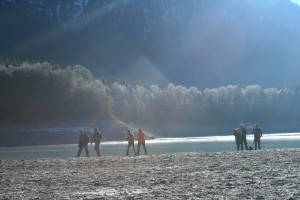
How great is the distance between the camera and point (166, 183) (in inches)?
605

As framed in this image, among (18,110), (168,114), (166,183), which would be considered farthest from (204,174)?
(168,114)

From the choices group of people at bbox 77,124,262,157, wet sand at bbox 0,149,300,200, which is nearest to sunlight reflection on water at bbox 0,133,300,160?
group of people at bbox 77,124,262,157

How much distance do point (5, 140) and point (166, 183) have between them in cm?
7370

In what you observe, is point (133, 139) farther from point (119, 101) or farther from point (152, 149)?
point (119, 101)

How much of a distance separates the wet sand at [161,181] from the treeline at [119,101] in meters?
85.5

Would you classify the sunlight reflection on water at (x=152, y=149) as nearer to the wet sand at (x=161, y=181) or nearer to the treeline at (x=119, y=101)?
the wet sand at (x=161, y=181)

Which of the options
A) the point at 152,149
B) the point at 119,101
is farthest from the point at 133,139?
the point at 119,101

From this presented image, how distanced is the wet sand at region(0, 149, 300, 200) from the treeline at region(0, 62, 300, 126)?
85.5m

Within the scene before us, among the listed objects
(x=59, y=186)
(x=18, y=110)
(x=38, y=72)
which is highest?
(x=38, y=72)

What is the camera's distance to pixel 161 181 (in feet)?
51.9

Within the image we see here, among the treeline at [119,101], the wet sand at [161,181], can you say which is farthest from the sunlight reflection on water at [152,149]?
the treeline at [119,101]

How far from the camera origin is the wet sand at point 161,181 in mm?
13164

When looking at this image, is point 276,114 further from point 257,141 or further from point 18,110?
point 257,141

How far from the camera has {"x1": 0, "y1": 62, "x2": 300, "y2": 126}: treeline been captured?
10819cm
